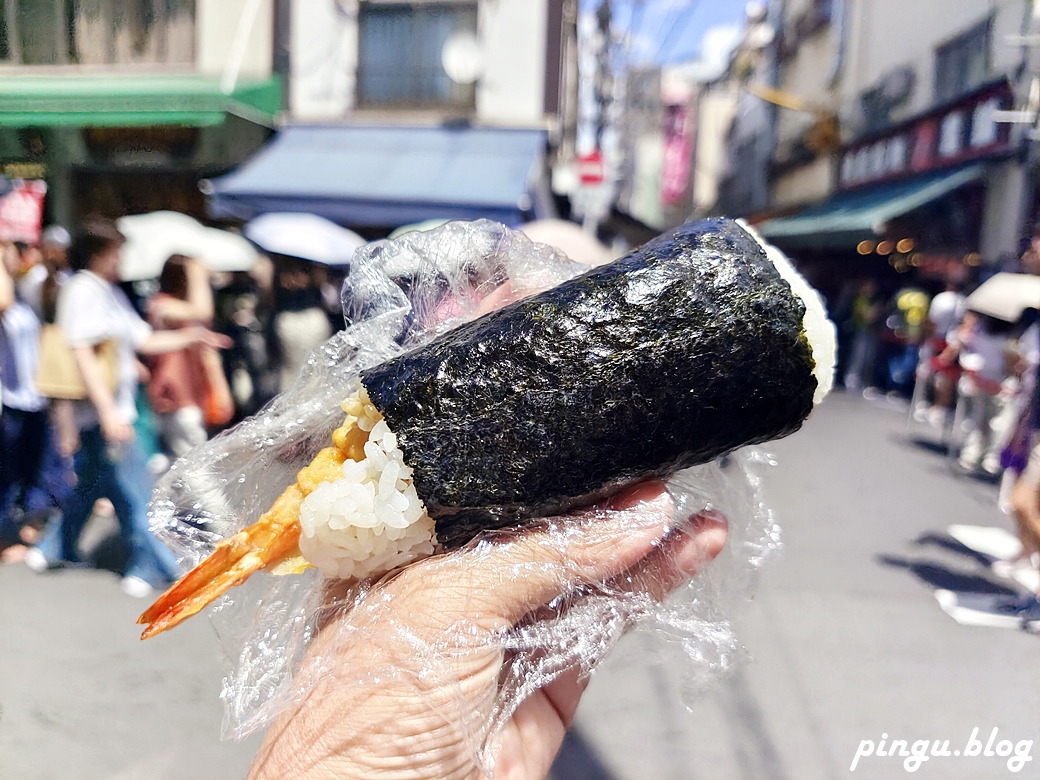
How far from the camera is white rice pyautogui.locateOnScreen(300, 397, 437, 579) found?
0.81 m

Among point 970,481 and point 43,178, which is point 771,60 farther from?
point 43,178

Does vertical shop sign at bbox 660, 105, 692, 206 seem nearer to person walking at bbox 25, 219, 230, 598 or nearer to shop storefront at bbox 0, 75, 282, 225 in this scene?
shop storefront at bbox 0, 75, 282, 225

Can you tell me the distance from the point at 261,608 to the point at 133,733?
132 centimetres

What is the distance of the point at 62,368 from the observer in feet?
8.48

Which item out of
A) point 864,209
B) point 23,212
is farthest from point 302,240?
point 864,209

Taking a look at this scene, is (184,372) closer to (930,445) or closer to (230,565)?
(230,565)

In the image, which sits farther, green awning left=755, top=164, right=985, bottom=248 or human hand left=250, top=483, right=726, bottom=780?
green awning left=755, top=164, right=985, bottom=248

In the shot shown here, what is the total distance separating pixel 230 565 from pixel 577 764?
1.46m

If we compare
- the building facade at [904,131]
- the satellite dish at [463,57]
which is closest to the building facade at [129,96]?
the satellite dish at [463,57]

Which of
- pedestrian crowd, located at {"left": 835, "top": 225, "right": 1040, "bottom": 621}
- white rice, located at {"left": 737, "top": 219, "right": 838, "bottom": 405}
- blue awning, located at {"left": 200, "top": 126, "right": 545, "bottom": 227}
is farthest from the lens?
blue awning, located at {"left": 200, "top": 126, "right": 545, "bottom": 227}

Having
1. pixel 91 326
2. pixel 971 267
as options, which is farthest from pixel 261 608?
pixel 971 267

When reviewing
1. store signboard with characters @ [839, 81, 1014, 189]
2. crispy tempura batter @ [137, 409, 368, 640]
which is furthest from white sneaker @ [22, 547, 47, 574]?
store signboard with characters @ [839, 81, 1014, 189]

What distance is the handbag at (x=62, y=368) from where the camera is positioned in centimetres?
256

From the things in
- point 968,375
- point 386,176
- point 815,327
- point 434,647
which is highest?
point 386,176
